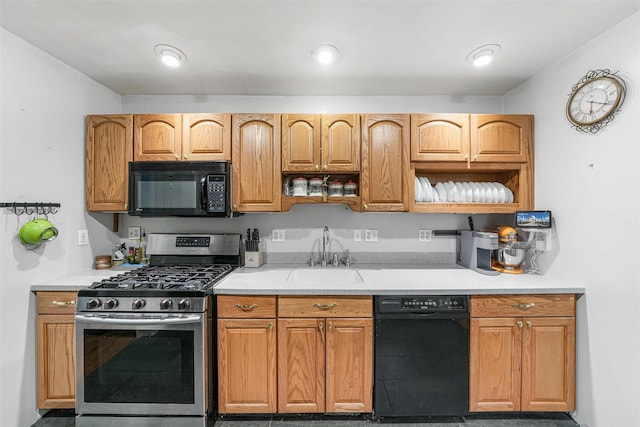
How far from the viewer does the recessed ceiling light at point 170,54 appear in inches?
72.3

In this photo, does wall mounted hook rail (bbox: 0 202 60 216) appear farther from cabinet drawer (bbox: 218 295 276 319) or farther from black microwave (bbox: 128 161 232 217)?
cabinet drawer (bbox: 218 295 276 319)

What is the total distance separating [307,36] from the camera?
171 centimetres

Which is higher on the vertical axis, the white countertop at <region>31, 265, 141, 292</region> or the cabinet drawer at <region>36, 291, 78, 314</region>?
the white countertop at <region>31, 265, 141, 292</region>

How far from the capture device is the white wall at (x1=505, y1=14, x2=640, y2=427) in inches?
60.9

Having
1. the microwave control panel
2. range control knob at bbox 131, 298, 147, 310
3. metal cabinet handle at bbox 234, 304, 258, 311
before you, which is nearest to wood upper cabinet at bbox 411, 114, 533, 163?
the microwave control panel

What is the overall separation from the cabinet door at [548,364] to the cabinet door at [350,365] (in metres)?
0.99

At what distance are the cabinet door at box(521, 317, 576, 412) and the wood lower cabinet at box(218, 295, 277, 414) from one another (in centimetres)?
161

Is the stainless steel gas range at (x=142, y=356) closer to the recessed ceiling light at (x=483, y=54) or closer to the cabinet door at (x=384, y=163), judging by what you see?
the cabinet door at (x=384, y=163)

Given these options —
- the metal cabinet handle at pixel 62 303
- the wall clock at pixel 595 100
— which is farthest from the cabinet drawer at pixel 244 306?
the wall clock at pixel 595 100

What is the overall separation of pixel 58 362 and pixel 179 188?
4.41 feet

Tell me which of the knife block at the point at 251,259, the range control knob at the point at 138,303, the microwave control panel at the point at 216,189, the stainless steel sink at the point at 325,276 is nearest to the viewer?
the range control knob at the point at 138,303

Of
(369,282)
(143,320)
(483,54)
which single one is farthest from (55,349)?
(483,54)

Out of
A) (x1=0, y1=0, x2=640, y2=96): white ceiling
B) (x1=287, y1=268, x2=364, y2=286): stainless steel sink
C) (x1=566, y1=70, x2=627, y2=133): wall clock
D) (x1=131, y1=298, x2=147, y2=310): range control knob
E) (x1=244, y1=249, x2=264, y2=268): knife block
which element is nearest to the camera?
(x1=0, y1=0, x2=640, y2=96): white ceiling

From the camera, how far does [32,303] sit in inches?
72.3
